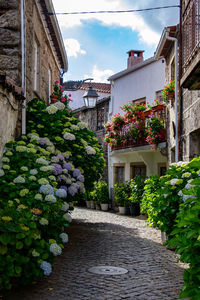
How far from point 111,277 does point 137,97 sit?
11.9m

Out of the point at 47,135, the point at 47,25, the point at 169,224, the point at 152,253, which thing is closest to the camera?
the point at 169,224

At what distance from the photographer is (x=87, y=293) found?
14.8ft

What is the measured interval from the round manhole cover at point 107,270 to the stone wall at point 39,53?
373 centimetres

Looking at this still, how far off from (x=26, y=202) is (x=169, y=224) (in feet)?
8.30

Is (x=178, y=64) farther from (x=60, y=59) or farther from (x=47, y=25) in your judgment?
(x=60, y=59)

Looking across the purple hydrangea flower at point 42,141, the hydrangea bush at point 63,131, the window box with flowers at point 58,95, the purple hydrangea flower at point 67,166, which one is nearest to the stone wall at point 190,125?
the hydrangea bush at point 63,131

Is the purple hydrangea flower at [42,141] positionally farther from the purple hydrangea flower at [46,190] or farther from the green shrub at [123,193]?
the green shrub at [123,193]

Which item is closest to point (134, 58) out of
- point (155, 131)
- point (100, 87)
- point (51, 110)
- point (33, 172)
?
point (100, 87)

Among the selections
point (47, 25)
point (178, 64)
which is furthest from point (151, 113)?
point (47, 25)

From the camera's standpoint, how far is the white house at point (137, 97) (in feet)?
48.3

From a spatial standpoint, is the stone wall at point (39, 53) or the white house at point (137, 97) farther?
the white house at point (137, 97)

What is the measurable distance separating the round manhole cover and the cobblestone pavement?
0.10 metres

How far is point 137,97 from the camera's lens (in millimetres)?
16391

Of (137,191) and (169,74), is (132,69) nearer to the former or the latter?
(169,74)
